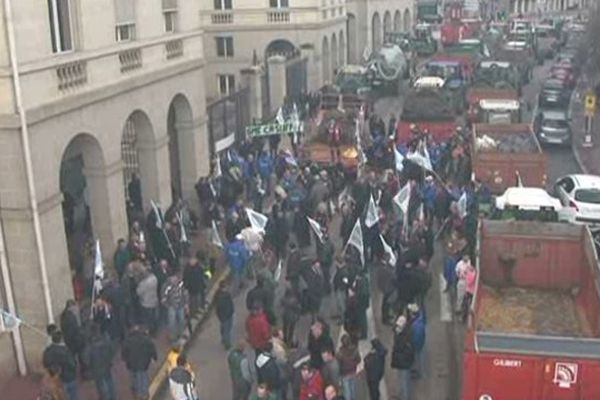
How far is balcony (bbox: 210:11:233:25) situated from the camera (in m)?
42.4

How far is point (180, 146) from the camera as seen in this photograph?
24.2 metres

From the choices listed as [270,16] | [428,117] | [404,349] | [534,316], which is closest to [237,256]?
[404,349]

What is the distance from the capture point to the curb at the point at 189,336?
15180 millimetres

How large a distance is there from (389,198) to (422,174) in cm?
296

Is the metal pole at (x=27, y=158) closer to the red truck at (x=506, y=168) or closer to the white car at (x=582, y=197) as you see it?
the red truck at (x=506, y=168)

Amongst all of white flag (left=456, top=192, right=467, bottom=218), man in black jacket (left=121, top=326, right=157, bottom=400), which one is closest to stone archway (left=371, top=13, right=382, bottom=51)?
white flag (left=456, top=192, right=467, bottom=218)

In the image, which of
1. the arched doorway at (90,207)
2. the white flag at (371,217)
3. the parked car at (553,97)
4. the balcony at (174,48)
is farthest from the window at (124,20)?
the parked car at (553,97)

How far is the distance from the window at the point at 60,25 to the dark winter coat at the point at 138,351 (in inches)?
242

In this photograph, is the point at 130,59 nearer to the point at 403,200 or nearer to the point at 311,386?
the point at 403,200

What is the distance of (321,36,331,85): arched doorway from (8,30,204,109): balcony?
20804 mm

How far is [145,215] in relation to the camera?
21250 millimetres

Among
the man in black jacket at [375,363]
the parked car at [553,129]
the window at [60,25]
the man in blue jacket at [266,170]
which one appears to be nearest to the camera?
the man in black jacket at [375,363]

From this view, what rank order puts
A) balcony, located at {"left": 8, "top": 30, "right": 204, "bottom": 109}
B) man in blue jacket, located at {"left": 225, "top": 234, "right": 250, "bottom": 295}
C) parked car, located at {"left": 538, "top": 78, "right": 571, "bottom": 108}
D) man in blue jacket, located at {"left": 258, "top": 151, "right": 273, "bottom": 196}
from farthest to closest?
parked car, located at {"left": 538, "top": 78, "right": 571, "bottom": 108}, man in blue jacket, located at {"left": 258, "top": 151, "right": 273, "bottom": 196}, man in blue jacket, located at {"left": 225, "top": 234, "right": 250, "bottom": 295}, balcony, located at {"left": 8, "top": 30, "right": 204, "bottom": 109}

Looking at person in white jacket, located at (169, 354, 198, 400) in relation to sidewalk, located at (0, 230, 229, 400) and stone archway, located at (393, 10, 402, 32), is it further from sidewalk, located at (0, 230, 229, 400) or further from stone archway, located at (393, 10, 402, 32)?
stone archway, located at (393, 10, 402, 32)
